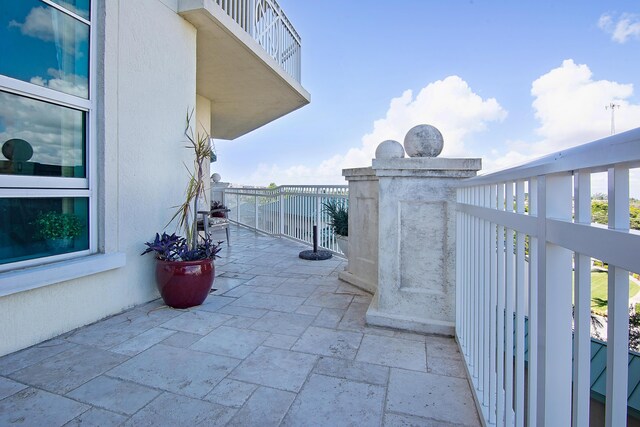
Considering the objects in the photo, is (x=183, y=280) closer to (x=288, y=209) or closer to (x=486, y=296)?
(x=486, y=296)

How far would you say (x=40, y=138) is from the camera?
7.82ft

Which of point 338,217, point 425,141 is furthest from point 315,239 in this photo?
point 425,141

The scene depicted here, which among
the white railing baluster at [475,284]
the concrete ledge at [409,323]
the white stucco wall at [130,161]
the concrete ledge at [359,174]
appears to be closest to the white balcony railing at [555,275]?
the white railing baluster at [475,284]

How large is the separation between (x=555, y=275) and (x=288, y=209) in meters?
6.31

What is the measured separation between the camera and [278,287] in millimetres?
3727

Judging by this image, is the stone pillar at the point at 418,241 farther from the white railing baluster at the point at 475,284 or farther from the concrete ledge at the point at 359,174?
the concrete ledge at the point at 359,174

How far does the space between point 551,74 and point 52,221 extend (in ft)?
20.0

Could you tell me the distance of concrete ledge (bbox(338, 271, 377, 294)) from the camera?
3498mm

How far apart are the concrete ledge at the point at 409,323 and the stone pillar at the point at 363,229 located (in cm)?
82

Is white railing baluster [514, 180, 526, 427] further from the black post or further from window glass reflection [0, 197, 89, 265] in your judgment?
the black post

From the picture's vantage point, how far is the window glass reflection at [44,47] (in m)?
2.18

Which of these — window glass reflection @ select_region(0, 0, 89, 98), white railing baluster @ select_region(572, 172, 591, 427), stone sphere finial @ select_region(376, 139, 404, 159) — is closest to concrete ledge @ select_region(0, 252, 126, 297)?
window glass reflection @ select_region(0, 0, 89, 98)

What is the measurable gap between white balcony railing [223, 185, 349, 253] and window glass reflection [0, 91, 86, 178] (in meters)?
3.52

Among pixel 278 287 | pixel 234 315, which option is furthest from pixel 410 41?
pixel 234 315
